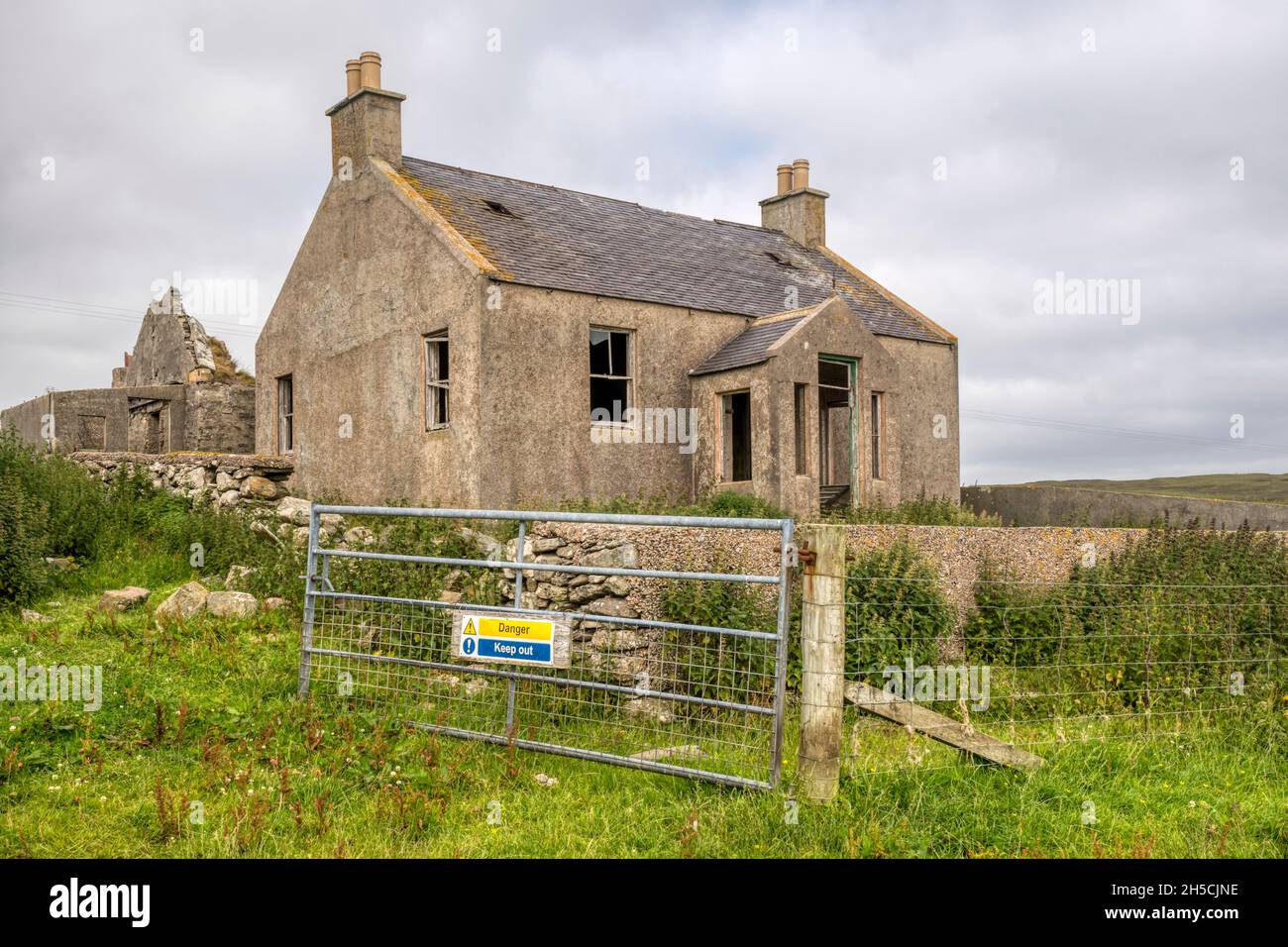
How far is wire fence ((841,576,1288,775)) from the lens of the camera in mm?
7703

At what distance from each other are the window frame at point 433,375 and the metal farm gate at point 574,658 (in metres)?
5.37

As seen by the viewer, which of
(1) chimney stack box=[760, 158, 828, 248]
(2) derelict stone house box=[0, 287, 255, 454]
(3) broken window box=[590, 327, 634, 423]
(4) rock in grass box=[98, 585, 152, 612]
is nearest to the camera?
→ (4) rock in grass box=[98, 585, 152, 612]

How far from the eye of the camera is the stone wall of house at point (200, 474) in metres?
A: 16.7

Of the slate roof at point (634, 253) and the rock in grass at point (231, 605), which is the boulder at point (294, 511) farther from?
the slate roof at point (634, 253)

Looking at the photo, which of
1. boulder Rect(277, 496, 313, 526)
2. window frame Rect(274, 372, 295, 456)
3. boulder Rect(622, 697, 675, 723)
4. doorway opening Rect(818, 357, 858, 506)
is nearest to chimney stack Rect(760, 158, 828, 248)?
doorway opening Rect(818, 357, 858, 506)

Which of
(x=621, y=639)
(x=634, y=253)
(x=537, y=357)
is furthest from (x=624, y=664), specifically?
(x=634, y=253)

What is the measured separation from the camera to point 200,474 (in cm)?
1669

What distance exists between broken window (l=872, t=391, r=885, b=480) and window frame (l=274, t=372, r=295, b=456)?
35.8 ft

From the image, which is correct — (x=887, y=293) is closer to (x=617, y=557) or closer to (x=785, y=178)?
(x=785, y=178)

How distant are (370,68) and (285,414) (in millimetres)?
6728

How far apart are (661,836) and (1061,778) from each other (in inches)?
103

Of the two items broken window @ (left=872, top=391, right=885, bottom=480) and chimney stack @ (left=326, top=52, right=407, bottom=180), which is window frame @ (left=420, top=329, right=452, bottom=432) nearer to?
chimney stack @ (left=326, top=52, right=407, bottom=180)
